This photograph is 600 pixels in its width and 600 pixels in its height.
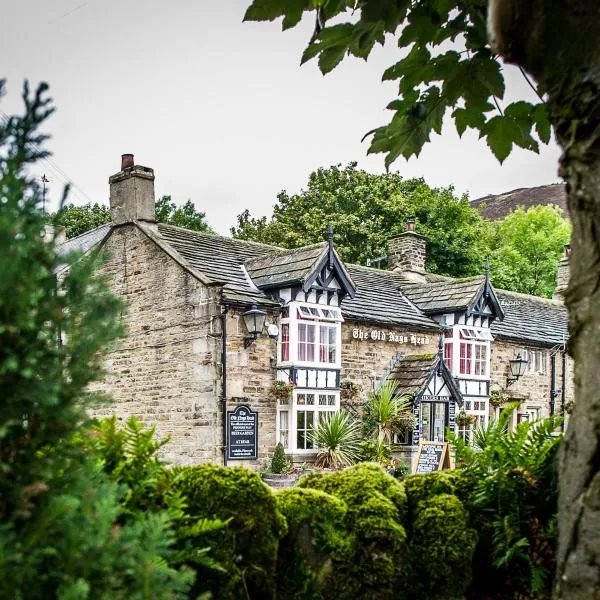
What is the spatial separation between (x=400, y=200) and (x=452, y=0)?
123ft

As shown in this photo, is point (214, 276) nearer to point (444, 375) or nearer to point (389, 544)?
point (444, 375)

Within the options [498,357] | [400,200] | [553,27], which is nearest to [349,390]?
[498,357]

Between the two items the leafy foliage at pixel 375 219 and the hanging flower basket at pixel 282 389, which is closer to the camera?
the hanging flower basket at pixel 282 389

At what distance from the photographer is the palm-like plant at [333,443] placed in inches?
773


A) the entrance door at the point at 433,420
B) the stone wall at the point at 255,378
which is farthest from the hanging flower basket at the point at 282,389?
the entrance door at the point at 433,420

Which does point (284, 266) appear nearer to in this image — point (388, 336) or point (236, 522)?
point (388, 336)

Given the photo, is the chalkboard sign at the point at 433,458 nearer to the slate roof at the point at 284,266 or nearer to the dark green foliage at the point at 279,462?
the dark green foliage at the point at 279,462

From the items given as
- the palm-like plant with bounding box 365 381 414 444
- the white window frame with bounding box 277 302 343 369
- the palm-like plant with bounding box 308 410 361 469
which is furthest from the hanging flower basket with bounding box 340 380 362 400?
the palm-like plant with bounding box 308 410 361 469

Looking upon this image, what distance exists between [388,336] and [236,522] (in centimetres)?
1885

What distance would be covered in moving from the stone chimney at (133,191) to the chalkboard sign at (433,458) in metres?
9.11

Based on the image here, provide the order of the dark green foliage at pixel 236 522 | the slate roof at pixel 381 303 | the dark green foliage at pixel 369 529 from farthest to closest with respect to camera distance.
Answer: the slate roof at pixel 381 303 < the dark green foliage at pixel 369 529 < the dark green foliage at pixel 236 522

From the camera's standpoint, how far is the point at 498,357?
1052 inches

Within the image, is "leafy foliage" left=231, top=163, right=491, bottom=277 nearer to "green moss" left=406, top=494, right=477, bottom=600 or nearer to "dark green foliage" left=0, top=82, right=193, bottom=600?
"green moss" left=406, top=494, right=477, bottom=600

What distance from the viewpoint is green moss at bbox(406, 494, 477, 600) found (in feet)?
17.4
